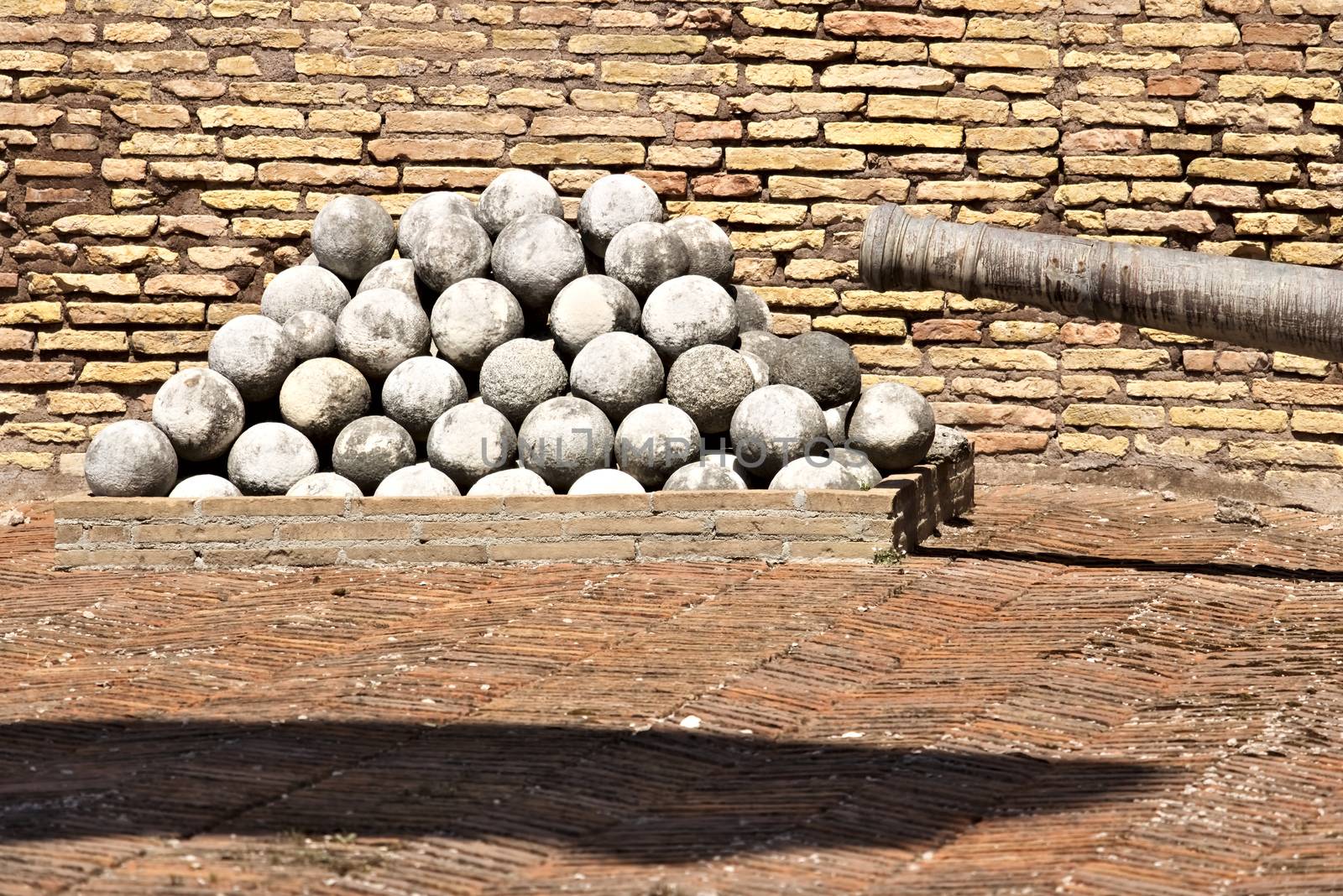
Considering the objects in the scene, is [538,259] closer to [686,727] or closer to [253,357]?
[253,357]

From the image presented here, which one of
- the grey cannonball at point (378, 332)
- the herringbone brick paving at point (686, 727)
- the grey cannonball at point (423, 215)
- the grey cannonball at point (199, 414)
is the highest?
the grey cannonball at point (423, 215)

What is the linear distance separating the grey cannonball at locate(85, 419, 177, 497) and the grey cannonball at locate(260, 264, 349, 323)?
81cm

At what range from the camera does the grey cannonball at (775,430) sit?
648 cm

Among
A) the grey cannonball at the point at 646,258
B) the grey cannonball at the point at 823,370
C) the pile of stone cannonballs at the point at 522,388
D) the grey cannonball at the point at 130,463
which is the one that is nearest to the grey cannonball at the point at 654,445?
the pile of stone cannonballs at the point at 522,388

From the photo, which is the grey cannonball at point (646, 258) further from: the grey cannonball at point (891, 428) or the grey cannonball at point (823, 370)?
the grey cannonball at point (891, 428)

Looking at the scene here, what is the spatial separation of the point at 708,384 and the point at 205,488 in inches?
72.9

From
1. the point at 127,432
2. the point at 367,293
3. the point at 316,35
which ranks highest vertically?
the point at 316,35

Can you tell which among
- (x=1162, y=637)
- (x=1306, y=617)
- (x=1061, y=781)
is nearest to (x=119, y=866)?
(x=1061, y=781)

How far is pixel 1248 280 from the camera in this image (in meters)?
5.81

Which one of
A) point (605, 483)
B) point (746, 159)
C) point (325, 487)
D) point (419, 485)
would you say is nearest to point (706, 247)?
point (746, 159)

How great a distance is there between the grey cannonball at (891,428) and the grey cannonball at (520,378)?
44.2 inches

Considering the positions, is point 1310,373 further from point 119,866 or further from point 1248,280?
point 119,866

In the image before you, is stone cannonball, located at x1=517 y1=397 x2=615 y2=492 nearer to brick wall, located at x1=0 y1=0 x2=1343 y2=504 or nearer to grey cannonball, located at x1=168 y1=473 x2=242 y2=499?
grey cannonball, located at x1=168 y1=473 x2=242 y2=499

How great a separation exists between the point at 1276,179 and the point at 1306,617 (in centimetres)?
290
